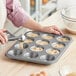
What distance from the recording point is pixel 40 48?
1.13 meters

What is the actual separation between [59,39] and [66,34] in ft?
0.42

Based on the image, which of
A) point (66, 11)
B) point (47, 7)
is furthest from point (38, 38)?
point (47, 7)

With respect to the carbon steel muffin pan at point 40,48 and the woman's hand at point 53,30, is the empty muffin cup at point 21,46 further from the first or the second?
the woman's hand at point 53,30

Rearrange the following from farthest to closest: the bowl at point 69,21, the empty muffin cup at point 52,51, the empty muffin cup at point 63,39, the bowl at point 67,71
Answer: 1. the bowl at point 69,21
2. the empty muffin cup at point 63,39
3. the empty muffin cup at point 52,51
4. the bowl at point 67,71

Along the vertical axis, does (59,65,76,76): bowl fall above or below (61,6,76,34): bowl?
above

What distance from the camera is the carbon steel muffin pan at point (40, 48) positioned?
3.45ft

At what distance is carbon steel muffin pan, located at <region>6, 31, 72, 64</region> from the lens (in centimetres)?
105

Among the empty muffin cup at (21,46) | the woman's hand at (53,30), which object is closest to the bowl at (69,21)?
the woman's hand at (53,30)

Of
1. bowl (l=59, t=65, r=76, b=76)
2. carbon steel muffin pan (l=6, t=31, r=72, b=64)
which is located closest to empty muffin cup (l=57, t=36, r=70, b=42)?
carbon steel muffin pan (l=6, t=31, r=72, b=64)

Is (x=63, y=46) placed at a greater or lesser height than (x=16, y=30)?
greater

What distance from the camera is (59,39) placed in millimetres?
1232

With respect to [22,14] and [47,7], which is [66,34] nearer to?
[22,14]

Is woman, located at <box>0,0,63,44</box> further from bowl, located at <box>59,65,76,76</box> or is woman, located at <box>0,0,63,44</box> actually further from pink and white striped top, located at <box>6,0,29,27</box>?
bowl, located at <box>59,65,76,76</box>

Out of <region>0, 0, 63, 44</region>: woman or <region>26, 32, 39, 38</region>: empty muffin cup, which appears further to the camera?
<region>0, 0, 63, 44</region>: woman
